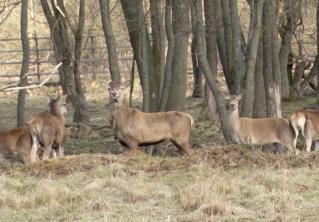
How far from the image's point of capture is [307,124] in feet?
48.2

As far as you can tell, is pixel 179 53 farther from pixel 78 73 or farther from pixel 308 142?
pixel 78 73

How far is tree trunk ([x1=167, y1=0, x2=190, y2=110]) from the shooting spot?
15000 millimetres

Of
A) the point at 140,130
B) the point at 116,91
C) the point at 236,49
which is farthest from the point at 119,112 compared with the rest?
the point at 236,49

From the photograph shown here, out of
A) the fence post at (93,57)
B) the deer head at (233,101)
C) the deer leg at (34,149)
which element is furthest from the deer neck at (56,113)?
the fence post at (93,57)

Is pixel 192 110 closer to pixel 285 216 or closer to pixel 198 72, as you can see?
pixel 198 72

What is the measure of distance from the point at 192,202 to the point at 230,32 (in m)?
6.95

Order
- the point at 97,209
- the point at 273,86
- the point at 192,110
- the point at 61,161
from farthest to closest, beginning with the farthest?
1. the point at 192,110
2. the point at 273,86
3. the point at 61,161
4. the point at 97,209

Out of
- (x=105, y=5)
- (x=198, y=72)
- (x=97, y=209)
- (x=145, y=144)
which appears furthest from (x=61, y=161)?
(x=198, y=72)

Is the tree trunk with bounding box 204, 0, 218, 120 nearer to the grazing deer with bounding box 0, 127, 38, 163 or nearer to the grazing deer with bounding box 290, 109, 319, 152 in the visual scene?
the grazing deer with bounding box 290, 109, 319, 152

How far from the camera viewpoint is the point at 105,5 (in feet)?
50.5

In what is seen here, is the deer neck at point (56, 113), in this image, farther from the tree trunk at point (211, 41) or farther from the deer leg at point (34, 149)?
the tree trunk at point (211, 41)

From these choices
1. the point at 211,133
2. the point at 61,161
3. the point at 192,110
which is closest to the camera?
the point at 61,161

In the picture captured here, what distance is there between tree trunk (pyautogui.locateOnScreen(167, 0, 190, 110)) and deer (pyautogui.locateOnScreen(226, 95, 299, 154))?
4.35 feet

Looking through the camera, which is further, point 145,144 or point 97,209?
point 145,144
